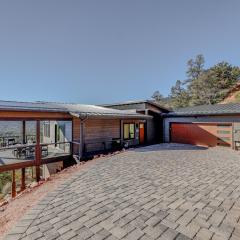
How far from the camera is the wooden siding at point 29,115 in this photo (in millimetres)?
9086

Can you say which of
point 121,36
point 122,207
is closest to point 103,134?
point 122,207

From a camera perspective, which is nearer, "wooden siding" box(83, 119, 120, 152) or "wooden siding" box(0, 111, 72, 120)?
"wooden siding" box(0, 111, 72, 120)

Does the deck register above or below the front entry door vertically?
below

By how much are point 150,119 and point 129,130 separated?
2771 millimetres

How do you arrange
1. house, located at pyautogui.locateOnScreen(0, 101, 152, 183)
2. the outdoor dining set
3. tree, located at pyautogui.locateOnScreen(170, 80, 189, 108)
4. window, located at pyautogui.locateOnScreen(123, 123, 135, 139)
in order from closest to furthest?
house, located at pyautogui.locateOnScreen(0, 101, 152, 183) → the outdoor dining set → window, located at pyautogui.locateOnScreen(123, 123, 135, 139) → tree, located at pyautogui.locateOnScreen(170, 80, 189, 108)

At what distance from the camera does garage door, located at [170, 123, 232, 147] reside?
14711mm

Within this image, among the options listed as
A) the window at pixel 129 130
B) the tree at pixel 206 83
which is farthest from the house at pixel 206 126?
the tree at pixel 206 83

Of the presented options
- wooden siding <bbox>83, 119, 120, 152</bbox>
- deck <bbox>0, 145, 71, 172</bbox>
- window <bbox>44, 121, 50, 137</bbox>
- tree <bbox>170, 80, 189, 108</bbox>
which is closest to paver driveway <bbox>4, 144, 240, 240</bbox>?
deck <bbox>0, 145, 71, 172</bbox>

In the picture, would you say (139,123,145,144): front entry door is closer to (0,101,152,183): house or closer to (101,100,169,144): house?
Result: (101,100,169,144): house

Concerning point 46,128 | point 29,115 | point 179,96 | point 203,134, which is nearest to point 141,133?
point 203,134

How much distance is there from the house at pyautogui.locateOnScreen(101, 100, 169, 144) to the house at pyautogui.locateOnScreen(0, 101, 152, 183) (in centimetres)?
95

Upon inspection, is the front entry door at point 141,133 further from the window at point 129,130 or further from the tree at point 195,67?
the tree at point 195,67

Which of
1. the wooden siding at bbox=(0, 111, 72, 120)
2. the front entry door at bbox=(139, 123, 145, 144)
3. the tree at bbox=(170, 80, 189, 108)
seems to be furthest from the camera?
the tree at bbox=(170, 80, 189, 108)

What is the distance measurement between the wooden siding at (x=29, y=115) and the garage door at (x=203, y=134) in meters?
10.4
